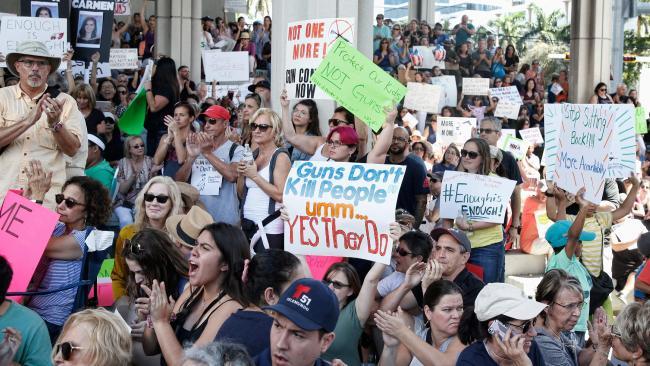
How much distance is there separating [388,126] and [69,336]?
3703 mm

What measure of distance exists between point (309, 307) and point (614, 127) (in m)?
4.98

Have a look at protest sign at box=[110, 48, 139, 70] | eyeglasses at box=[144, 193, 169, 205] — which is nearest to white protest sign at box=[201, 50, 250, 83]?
protest sign at box=[110, 48, 139, 70]

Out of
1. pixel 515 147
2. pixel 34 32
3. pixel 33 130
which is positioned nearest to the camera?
pixel 33 130

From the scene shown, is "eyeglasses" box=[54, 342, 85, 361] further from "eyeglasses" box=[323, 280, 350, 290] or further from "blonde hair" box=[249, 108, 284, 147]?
"blonde hair" box=[249, 108, 284, 147]

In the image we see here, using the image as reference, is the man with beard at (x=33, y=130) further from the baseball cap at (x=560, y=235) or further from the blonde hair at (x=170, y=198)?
the baseball cap at (x=560, y=235)

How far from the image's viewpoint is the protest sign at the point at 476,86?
2236 cm

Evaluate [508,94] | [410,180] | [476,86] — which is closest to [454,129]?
[508,94]

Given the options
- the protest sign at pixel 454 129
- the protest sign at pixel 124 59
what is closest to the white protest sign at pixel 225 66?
the protest sign at pixel 124 59

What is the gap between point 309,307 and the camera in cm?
439

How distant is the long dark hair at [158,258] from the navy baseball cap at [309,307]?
5.99 feet

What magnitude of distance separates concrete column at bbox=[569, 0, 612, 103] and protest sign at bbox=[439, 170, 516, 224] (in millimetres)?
16221

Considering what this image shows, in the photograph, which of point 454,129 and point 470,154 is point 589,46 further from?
point 470,154

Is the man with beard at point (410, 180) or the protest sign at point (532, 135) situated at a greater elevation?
the protest sign at point (532, 135)

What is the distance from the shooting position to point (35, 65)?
750 cm
